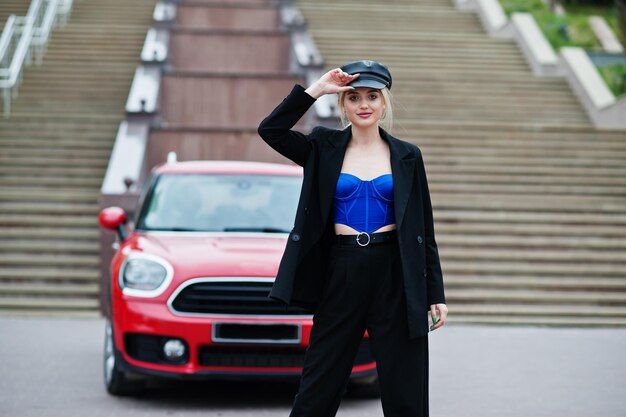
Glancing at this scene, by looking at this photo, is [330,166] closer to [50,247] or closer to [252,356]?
[252,356]

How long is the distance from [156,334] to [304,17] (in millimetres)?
22300

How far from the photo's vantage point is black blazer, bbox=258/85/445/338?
4902 millimetres

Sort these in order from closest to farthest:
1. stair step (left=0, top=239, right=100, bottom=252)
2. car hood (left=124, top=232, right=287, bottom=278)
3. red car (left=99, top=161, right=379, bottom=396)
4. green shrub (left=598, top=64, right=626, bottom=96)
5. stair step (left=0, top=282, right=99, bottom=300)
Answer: red car (left=99, top=161, right=379, bottom=396) < car hood (left=124, top=232, right=287, bottom=278) < stair step (left=0, top=282, right=99, bottom=300) < stair step (left=0, top=239, right=100, bottom=252) < green shrub (left=598, top=64, right=626, bottom=96)

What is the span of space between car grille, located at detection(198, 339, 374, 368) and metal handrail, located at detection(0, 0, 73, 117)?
44.9 feet

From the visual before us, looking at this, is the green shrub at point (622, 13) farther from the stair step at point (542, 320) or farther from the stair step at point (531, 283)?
the stair step at point (542, 320)

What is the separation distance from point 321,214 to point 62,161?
13.7m

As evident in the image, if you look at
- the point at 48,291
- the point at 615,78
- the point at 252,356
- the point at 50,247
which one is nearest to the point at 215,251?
the point at 252,356

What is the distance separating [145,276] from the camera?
7.93m

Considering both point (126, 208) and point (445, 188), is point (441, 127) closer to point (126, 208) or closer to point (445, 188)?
point (445, 188)

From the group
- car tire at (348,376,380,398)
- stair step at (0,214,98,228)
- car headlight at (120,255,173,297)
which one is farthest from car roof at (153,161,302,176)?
stair step at (0,214,98,228)

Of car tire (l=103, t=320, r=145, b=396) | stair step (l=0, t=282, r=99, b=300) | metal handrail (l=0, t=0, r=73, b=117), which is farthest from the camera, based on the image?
metal handrail (l=0, t=0, r=73, b=117)

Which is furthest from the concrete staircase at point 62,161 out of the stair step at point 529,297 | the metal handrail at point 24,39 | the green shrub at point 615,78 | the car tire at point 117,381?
the green shrub at point 615,78

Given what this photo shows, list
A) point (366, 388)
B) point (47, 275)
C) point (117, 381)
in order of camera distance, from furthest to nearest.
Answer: point (47, 275) < point (366, 388) < point (117, 381)

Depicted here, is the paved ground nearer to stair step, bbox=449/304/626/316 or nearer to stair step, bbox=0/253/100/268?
stair step, bbox=449/304/626/316
